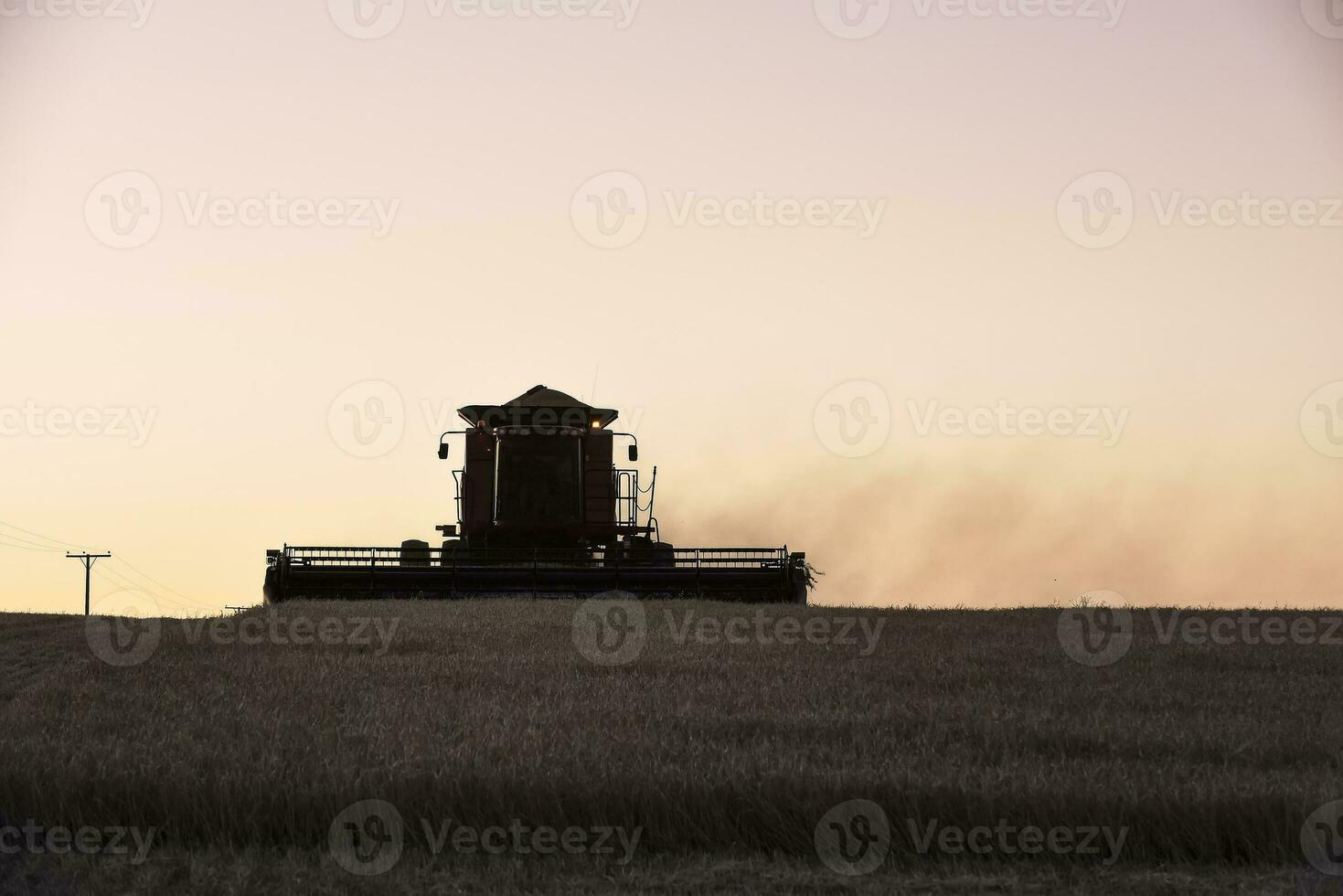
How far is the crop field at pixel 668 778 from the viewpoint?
23.4 ft

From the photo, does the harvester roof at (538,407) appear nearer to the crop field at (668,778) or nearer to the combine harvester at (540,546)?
the combine harvester at (540,546)

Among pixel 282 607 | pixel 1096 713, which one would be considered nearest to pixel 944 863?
pixel 1096 713

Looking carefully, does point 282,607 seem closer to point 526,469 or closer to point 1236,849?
point 526,469

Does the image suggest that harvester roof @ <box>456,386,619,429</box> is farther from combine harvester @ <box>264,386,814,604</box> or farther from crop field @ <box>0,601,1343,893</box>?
crop field @ <box>0,601,1343,893</box>

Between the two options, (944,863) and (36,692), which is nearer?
(944,863)

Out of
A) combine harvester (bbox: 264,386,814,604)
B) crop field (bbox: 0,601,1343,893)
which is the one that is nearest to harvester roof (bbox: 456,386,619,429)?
combine harvester (bbox: 264,386,814,604)

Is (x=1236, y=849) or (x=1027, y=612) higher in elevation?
(x=1027, y=612)

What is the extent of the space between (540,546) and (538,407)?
109 inches

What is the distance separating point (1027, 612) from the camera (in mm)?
20234

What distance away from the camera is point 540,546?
88.5 feet

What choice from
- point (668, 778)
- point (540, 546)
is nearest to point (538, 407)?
point (540, 546)

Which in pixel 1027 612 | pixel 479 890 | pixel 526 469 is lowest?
pixel 479 890

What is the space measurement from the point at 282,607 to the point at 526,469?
774 cm

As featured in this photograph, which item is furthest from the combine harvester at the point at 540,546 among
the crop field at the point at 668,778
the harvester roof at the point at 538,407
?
the crop field at the point at 668,778
